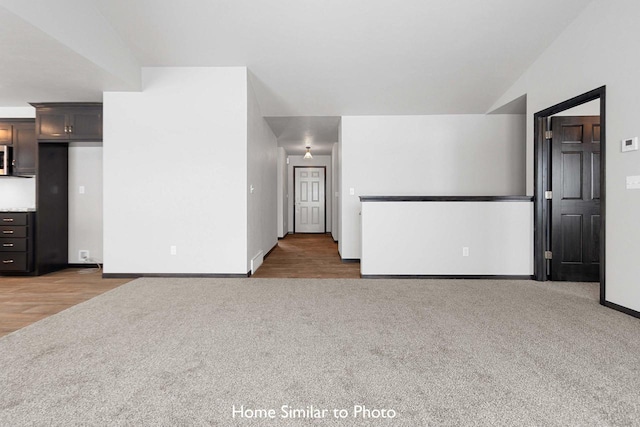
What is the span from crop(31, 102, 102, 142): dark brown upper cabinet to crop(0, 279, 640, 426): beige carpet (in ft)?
7.75

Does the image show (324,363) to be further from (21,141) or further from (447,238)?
(21,141)

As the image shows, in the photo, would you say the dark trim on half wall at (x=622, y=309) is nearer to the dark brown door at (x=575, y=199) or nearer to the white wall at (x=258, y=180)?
the dark brown door at (x=575, y=199)

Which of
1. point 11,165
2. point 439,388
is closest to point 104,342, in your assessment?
point 439,388

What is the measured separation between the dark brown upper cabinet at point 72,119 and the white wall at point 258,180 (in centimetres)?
195

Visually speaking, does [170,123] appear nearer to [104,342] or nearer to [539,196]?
[104,342]

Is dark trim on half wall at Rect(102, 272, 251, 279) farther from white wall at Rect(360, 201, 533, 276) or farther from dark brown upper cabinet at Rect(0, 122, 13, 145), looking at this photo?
dark brown upper cabinet at Rect(0, 122, 13, 145)

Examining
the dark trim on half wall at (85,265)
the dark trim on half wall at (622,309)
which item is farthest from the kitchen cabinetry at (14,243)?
the dark trim on half wall at (622,309)

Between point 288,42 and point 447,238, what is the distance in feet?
9.78

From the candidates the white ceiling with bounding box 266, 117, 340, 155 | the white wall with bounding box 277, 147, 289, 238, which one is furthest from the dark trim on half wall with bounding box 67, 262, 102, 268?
the white wall with bounding box 277, 147, 289, 238

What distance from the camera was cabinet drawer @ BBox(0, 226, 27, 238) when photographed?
14.1ft

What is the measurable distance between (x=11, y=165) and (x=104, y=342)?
4.01 metres

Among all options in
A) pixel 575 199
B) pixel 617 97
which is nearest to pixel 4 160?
pixel 617 97

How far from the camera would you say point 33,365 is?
1.85 meters

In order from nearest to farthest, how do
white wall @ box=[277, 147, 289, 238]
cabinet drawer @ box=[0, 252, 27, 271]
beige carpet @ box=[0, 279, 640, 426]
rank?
beige carpet @ box=[0, 279, 640, 426]
cabinet drawer @ box=[0, 252, 27, 271]
white wall @ box=[277, 147, 289, 238]
